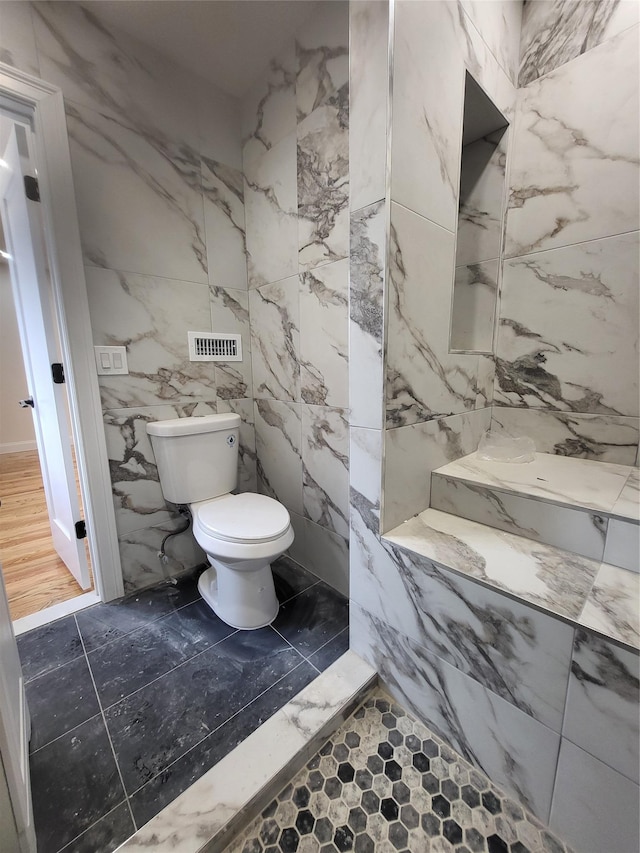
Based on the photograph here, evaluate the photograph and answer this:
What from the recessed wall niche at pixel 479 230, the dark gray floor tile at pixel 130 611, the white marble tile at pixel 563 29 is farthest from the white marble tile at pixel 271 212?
the dark gray floor tile at pixel 130 611

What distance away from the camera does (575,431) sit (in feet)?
4.24

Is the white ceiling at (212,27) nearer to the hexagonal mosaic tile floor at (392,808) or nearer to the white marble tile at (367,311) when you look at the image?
the white marble tile at (367,311)

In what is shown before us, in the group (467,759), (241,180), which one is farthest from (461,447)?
(241,180)

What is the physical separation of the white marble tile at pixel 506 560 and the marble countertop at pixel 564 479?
14cm

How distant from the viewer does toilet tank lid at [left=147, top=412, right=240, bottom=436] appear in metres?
1.46

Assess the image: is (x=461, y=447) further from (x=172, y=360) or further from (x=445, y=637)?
(x=172, y=360)

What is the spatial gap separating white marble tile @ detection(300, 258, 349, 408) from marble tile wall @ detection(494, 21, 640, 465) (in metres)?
0.68

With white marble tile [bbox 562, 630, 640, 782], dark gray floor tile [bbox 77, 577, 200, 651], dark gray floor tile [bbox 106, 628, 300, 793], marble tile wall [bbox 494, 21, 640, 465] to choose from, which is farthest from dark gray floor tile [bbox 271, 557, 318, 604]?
marble tile wall [bbox 494, 21, 640, 465]

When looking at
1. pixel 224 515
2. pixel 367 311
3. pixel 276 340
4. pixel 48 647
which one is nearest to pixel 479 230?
pixel 367 311

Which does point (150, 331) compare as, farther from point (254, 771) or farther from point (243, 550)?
point (254, 771)

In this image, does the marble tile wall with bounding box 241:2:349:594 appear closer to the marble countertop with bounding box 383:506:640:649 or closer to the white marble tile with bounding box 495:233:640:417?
the marble countertop with bounding box 383:506:640:649

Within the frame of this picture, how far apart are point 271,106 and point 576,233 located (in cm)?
138

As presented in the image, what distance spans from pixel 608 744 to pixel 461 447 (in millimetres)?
848

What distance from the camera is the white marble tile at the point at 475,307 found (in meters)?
1.39
